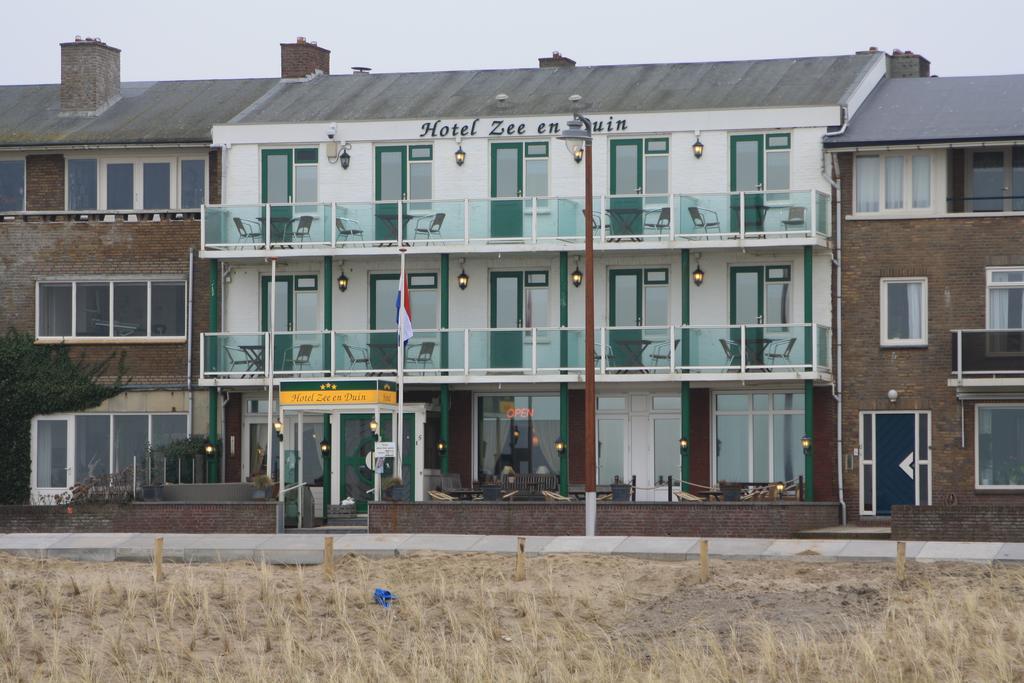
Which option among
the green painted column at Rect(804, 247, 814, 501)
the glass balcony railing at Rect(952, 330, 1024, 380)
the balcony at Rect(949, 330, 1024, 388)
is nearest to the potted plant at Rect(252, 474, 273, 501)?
the green painted column at Rect(804, 247, 814, 501)

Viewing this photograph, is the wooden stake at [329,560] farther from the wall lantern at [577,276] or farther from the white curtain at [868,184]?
the white curtain at [868,184]

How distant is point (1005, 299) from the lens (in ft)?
133

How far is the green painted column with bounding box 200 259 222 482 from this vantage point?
43.3m

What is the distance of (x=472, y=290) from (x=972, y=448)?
1040 centimetres

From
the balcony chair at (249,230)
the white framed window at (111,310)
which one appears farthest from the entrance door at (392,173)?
the white framed window at (111,310)

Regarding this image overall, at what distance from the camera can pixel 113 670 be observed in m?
26.4

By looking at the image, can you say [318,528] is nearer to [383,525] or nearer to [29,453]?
[383,525]

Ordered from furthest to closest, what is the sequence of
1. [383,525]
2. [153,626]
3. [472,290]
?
[472,290], [383,525], [153,626]

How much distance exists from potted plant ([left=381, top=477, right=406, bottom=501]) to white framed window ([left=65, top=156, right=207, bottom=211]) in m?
8.09

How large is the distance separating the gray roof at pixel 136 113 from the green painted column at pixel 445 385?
19.3 feet

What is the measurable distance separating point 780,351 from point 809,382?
80 centimetres

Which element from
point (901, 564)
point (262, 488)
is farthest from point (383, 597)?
point (262, 488)

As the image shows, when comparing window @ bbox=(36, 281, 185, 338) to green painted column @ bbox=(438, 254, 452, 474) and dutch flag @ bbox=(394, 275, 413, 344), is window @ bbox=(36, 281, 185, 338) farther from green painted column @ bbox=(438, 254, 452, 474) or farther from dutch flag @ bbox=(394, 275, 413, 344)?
dutch flag @ bbox=(394, 275, 413, 344)

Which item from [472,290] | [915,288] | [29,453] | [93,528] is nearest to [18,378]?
[29,453]
